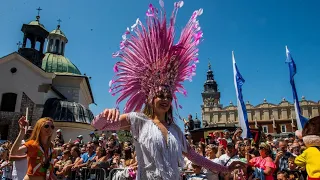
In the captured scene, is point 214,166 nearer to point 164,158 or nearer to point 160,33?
point 164,158

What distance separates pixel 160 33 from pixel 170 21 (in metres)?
0.17

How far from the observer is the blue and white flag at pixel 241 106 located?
1169cm

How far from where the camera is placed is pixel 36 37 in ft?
102

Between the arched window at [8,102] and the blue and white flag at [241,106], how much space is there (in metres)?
20.5

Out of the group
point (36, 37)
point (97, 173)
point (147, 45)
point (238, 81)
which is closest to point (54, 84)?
point (36, 37)

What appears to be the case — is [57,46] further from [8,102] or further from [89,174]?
[89,174]

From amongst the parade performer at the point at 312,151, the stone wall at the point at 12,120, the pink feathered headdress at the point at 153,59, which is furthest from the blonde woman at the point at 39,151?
the stone wall at the point at 12,120

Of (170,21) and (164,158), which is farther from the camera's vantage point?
(170,21)

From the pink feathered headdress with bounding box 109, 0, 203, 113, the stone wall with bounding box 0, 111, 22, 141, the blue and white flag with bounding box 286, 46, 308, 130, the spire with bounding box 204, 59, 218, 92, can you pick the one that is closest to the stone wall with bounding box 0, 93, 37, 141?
the stone wall with bounding box 0, 111, 22, 141

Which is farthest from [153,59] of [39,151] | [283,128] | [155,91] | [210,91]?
[210,91]

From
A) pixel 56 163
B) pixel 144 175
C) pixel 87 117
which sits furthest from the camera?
pixel 87 117

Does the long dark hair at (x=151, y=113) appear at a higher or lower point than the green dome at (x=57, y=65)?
lower

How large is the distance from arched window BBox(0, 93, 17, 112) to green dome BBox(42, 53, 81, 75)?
339 inches

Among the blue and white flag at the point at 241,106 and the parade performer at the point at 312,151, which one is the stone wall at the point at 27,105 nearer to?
the blue and white flag at the point at 241,106
